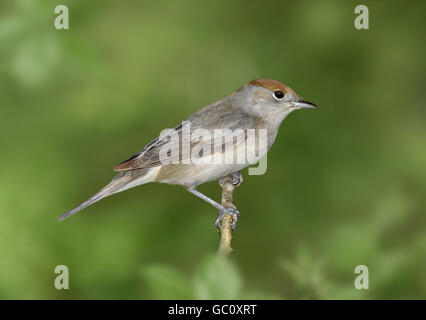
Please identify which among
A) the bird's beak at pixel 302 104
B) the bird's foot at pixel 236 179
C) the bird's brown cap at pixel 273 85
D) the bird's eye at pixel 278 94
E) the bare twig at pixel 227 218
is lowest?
the bare twig at pixel 227 218

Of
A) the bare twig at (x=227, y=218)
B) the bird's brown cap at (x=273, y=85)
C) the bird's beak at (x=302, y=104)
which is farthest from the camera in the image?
the bird's brown cap at (x=273, y=85)

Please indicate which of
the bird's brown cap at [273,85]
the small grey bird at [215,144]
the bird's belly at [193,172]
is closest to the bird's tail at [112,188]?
the small grey bird at [215,144]

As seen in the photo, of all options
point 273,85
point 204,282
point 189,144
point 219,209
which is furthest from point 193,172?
point 204,282

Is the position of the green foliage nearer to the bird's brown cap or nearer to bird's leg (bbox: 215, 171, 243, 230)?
bird's leg (bbox: 215, 171, 243, 230)

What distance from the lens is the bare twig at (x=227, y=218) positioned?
15.1 ft

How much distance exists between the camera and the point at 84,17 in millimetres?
5656

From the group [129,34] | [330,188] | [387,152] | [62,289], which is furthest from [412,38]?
[62,289]

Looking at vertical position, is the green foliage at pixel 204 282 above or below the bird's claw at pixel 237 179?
below

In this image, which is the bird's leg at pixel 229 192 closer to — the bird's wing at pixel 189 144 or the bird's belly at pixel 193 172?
the bird's belly at pixel 193 172

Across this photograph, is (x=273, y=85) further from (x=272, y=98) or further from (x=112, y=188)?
(x=112, y=188)

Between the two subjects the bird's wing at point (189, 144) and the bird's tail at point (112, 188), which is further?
the bird's wing at point (189, 144)

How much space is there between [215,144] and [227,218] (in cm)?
83

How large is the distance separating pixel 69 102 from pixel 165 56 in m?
1.45

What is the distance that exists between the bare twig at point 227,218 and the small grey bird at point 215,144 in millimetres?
114
